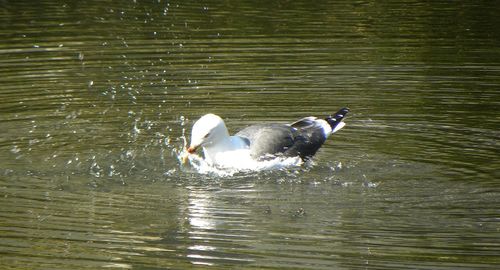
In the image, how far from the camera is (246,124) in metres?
10.6

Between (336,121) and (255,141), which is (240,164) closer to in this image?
(255,141)

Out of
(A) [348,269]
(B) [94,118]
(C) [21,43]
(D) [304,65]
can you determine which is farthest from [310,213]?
(C) [21,43]

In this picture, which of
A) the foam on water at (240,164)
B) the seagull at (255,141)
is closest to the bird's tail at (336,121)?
the seagull at (255,141)

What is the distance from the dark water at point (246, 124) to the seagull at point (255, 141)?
0.21 meters

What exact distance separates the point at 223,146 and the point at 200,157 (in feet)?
1.81

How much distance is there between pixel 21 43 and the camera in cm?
1445

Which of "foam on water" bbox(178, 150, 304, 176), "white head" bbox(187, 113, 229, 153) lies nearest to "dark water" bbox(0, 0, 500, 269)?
"foam on water" bbox(178, 150, 304, 176)

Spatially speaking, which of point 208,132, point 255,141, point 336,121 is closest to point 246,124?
point 336,121

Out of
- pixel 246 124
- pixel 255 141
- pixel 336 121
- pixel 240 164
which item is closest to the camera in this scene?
pixel 240 164

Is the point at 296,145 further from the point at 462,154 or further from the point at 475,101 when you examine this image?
the point at 475,101

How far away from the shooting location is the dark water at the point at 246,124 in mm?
7098

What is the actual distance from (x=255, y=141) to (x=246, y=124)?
1.45m

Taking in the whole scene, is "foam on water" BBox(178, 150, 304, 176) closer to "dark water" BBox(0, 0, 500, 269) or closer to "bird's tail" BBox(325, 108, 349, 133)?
"dark water" BBox(0, 0, 500, 269)

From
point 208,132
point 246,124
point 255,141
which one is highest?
point 208,132
